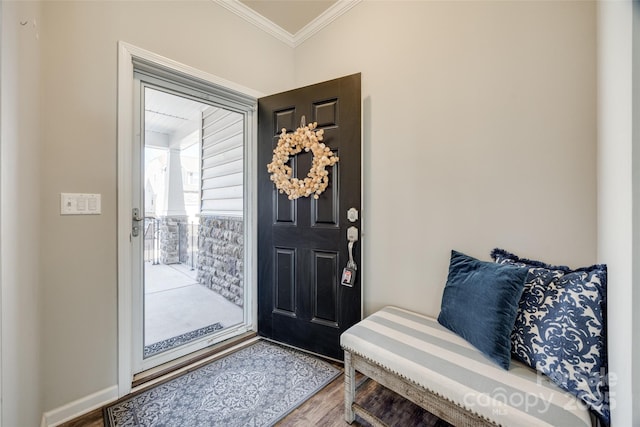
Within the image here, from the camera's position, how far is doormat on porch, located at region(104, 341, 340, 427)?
1.35 metres

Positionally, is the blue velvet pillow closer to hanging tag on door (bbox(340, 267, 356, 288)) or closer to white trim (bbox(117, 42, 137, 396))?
hanging tag on door (bbox(340, 267, 356, 288))

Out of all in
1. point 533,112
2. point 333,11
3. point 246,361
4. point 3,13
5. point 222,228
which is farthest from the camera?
point 222,228

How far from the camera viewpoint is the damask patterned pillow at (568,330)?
88 centimetres

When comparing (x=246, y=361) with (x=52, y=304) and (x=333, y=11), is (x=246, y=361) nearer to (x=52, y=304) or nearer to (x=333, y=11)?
(x=52, y=304)

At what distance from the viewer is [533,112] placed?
4.19 feet

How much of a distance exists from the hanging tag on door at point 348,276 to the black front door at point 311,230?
0.03 m

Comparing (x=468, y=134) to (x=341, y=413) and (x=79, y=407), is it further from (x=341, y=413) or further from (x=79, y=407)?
(x=79, y=407)

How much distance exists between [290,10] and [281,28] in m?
0.24

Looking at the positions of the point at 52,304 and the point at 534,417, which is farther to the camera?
the point at 52,304

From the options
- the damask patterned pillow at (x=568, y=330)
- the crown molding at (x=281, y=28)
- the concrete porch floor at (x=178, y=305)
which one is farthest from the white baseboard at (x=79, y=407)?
the crown molding at (x=281, y=28)

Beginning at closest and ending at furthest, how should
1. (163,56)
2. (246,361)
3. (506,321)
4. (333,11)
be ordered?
(506,321) < (163,56) < (246,361) < (333,11)

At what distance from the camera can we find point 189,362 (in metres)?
1.85
